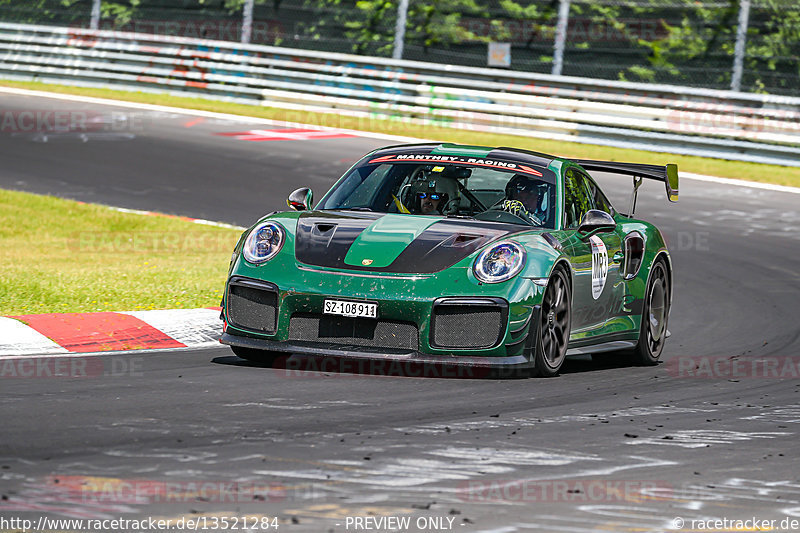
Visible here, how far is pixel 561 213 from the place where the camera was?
8812mm

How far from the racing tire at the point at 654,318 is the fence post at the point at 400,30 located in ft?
A: 50.1

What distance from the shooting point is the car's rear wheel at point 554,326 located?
7.95 meters

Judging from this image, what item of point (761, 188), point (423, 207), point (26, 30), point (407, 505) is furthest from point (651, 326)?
point (26, 30)

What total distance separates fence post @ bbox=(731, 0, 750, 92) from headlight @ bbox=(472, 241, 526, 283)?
1456 cm

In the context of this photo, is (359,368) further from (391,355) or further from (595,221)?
(595,221)

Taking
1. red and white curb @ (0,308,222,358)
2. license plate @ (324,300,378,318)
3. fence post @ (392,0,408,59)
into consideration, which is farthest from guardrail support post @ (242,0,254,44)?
license plate @ (324,300,378,318)

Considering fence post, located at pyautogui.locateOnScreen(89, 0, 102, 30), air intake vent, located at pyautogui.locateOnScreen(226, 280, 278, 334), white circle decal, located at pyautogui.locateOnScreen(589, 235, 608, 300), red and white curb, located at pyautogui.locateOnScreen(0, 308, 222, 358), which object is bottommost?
red and white curb, located at pyautogui.locateOnScreen(0, 308, 222, 358)

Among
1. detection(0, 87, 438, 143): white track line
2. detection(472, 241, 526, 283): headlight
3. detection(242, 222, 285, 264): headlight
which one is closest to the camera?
detection(472, 241, 526, 283): headlight

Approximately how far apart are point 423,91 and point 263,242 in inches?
644

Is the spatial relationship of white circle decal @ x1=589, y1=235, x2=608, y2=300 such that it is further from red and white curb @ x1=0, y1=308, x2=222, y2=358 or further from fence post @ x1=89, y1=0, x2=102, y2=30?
fence post @ x1=89, y1=0, x2=102, y2=30

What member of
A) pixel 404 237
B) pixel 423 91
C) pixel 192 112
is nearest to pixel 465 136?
pixel 423 91

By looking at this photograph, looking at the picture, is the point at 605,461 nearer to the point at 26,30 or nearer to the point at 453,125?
the point at 453,125

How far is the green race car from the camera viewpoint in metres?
7.69

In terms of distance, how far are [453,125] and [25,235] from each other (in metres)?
10.6
